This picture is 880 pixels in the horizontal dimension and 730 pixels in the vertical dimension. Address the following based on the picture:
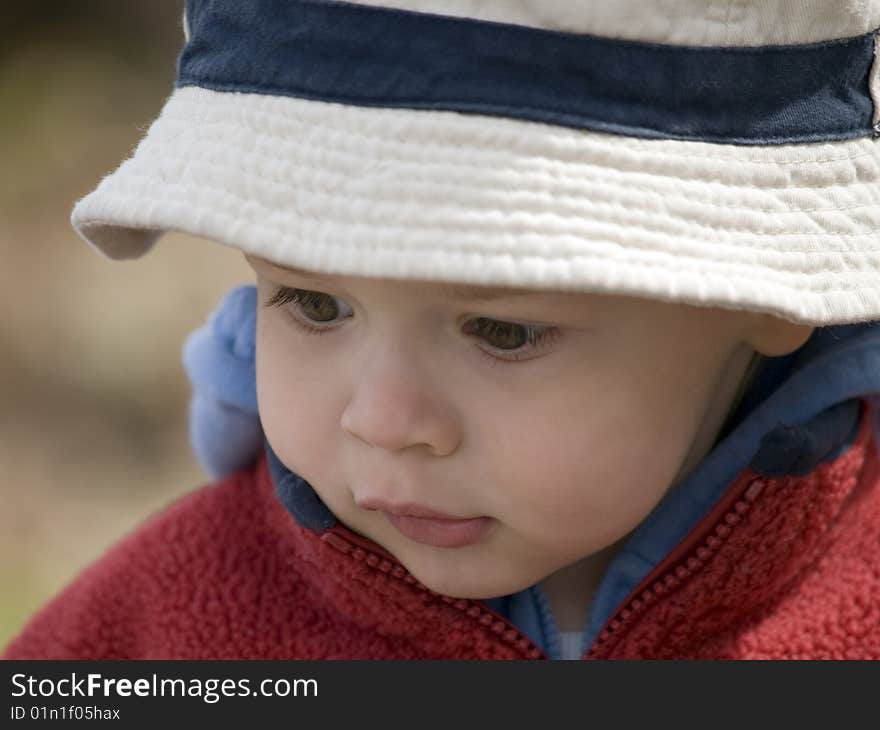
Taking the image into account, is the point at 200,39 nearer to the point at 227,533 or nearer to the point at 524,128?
the point at 524,128

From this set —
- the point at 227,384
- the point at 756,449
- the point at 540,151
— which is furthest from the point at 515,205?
the point at 227,384

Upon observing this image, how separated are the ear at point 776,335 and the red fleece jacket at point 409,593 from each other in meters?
0.11

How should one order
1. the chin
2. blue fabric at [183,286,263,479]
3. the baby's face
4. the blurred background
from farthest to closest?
the blurred background, blue fabric at [183,286,263,479], the chin, the baby's face

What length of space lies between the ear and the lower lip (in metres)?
0.26

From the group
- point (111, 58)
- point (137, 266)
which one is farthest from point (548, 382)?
point (111, 58)

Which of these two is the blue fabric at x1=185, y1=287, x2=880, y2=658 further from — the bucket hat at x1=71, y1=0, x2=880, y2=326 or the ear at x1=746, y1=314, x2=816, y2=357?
the bucket hat at x1=71, y1=0, x2=880, y2=326

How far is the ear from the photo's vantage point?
1.04 metres

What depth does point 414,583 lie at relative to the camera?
1.11 metres

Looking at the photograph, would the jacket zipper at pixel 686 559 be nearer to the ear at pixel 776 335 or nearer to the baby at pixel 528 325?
the baby at pixel 528 325

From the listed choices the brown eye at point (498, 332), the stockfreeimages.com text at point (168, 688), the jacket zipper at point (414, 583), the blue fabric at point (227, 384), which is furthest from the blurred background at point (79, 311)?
the brown eye at point (498, 332)

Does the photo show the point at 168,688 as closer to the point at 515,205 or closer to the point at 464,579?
the point at 464,579

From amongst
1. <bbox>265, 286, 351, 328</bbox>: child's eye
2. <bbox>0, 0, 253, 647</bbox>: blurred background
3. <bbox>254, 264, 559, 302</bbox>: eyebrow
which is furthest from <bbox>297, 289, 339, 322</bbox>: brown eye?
<bbox>0, 0, 253, 647</bbox>: blurred background

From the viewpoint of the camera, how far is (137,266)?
2.52 metres

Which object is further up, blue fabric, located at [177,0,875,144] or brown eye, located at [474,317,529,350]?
blue fabric, located at [177,0,875,144]
